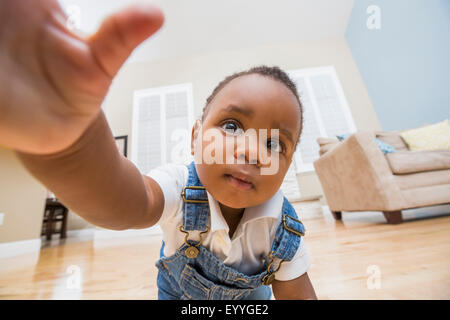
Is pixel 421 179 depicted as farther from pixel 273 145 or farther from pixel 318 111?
pixel 318 111

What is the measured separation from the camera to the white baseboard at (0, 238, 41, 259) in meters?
1.98

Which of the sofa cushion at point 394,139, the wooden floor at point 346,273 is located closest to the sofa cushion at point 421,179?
the wooden floor at point 346,273

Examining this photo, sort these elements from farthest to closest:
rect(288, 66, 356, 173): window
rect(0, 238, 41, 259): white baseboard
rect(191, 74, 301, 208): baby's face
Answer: rect(288, 66, 356, 173): window
rect(0, 238, 41, 259): white baseboard
rect(191, 74, 301, 208): baby's face

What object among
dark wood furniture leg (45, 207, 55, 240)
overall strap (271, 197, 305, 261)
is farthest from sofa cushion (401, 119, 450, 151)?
dark wood furniture leg (45, 207, 55, 240)

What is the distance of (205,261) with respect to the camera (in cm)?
44

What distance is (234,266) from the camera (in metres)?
0.45

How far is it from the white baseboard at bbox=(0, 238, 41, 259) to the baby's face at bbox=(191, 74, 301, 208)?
2.39 meters

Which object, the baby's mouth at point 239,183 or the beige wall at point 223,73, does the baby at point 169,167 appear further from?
the beige wall at point 223,73

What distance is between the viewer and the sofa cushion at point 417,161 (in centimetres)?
142

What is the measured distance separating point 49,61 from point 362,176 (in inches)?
68.2

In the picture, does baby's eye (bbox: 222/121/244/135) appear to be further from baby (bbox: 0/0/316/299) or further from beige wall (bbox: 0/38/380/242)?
beige wall (bbox: 0/38/380/242)
